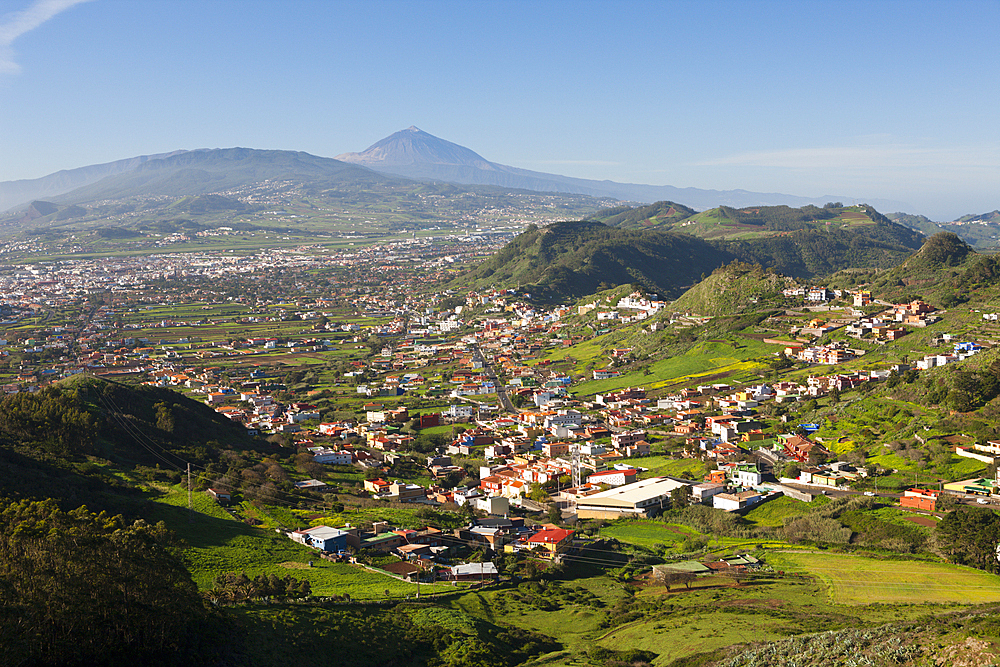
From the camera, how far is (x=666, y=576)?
1068 inches

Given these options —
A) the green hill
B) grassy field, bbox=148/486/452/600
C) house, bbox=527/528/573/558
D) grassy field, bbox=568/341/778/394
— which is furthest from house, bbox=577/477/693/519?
the green hill

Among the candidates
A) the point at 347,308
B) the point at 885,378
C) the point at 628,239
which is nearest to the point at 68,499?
the point at 885,378

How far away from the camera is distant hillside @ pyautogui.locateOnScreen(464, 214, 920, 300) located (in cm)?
12681

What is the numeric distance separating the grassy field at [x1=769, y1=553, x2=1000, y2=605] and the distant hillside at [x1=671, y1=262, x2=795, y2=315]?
5283 cm

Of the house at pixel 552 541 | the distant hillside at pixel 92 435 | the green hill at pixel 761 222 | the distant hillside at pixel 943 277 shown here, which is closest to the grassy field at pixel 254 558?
the distant hillside at pixel 92 435

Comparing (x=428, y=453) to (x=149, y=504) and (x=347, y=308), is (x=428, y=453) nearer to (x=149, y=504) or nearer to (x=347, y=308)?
(x=149, y=504)

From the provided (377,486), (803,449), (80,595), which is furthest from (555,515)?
(80,595)

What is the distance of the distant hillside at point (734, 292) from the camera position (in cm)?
8069

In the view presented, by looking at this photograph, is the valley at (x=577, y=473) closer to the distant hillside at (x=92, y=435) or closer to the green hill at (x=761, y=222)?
the distant hillside at (x=92, y=435)

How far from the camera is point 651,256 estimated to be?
467ft

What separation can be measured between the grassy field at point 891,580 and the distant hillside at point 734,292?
52.8 meters

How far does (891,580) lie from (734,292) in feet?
196

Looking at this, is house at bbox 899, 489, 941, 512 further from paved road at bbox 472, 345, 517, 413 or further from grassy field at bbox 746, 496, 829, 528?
paved road at bbox 472, 345, 517, 413

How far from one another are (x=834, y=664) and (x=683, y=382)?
44644mm
